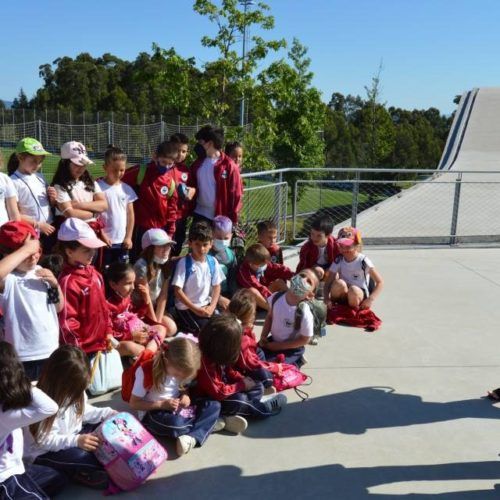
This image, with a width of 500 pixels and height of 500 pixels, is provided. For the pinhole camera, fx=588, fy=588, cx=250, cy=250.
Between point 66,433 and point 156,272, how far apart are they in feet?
6.82

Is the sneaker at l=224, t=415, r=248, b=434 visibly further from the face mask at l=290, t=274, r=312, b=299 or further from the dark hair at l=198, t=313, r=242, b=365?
the face mask at l=290, t=274, r=312, b=299

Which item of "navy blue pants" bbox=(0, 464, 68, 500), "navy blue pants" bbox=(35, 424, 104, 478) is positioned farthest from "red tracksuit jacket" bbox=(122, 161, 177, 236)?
"navy blue pants" bbox=(0, 464, 68, 500)

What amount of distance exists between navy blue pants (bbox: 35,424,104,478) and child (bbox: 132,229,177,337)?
184cm

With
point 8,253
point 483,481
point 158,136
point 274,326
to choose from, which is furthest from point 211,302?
point 158,136

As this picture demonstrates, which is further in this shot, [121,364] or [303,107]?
[303,107]

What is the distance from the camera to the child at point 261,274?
5613mm

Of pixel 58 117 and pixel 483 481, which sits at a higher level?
pixel 58 117

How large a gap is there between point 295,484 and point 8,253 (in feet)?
6.61

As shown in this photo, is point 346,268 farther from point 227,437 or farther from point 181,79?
point 181,79

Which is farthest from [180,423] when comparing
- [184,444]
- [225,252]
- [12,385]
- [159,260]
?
[225,252]

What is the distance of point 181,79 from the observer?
41.5 ft

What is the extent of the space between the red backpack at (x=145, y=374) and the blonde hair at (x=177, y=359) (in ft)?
0.17

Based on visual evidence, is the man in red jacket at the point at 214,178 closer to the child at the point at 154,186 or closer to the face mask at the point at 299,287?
the child at the point at 154,186

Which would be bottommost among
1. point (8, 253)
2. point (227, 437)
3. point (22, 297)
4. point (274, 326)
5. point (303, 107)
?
point (227, 437)
